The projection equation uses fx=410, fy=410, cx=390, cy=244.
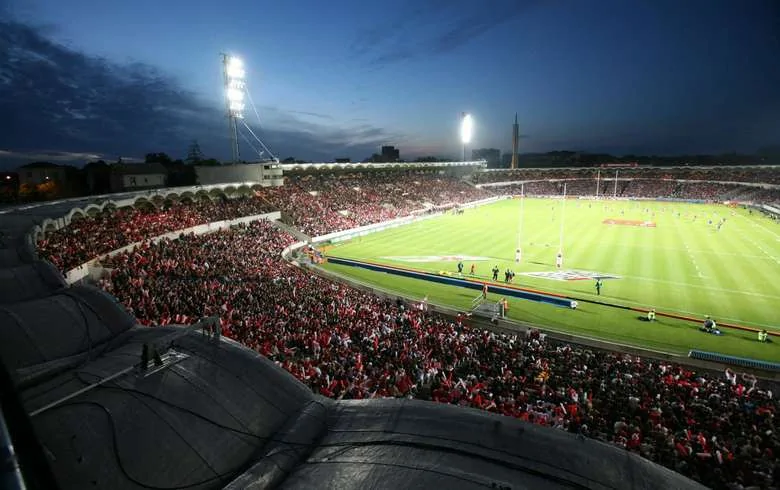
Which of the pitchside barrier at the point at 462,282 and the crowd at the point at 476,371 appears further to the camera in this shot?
the pitchside barrier at the point at 462,282

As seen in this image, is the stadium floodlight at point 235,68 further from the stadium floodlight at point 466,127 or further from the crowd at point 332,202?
the stadium floodlight at point 466,127

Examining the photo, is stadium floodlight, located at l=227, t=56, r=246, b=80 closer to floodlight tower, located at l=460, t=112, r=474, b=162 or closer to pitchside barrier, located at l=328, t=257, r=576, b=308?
pitchside barrier, located at l=328, t=257, r=576, b=308

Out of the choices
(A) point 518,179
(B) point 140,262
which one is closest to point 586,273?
(B) point 140,262

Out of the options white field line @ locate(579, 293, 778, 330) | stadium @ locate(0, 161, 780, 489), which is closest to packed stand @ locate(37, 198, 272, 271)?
stadium @ locate(0, 161, 780, 489)

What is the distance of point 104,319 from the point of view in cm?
832

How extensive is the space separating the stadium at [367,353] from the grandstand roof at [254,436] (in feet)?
0.08

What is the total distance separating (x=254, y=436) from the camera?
5.38 meters

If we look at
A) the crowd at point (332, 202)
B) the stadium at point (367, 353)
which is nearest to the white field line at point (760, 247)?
the stadium at point (367, 353)

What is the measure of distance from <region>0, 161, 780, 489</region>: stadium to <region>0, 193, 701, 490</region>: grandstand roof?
0.08 feet

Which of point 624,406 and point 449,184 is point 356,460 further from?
point 449,184

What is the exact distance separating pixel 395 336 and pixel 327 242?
3080 cm

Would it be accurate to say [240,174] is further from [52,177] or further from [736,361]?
[736,361]

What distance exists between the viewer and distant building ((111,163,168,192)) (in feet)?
198

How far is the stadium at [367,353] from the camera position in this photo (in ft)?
15.2
